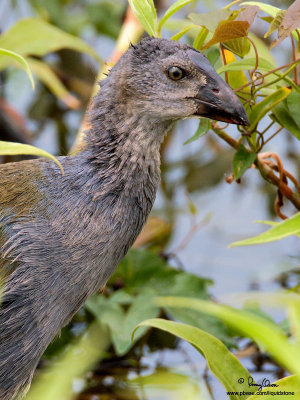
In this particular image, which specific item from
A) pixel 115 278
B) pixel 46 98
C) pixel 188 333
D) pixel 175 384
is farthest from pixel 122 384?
pixel 46 98

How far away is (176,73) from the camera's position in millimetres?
2264

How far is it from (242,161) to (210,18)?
1.56 feet

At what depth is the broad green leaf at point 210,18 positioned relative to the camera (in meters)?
2.19

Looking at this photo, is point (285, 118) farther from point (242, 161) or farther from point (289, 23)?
point (289, 23)

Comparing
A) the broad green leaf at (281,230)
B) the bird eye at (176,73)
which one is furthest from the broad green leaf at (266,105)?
the broad green leaf at (281,230)

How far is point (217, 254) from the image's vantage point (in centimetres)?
429

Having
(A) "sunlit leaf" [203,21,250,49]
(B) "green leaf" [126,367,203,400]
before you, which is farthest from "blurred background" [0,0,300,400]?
(A) "sunlit leaf" [203,21,250,49]

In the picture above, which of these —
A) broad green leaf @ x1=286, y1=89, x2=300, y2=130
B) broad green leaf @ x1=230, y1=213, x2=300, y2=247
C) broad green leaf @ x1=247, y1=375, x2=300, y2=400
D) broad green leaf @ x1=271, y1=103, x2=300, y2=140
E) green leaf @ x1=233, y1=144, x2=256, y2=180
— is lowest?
broad green leaf @ x1=247, y1=375, x2=300, y2=400

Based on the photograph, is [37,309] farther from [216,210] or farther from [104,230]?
[216,210]

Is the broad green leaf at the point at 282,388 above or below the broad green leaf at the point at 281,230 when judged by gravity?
below

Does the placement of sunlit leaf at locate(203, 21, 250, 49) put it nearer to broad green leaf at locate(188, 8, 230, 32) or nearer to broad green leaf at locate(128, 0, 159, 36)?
broad green leaf at locate(188, 8, 230, 32)

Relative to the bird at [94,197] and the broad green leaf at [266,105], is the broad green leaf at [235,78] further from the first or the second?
the bird at [94,197]

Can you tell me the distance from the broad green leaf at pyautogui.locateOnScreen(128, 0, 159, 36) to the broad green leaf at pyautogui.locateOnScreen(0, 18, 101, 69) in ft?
4.38

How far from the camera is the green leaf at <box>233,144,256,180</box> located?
7.95 ft
